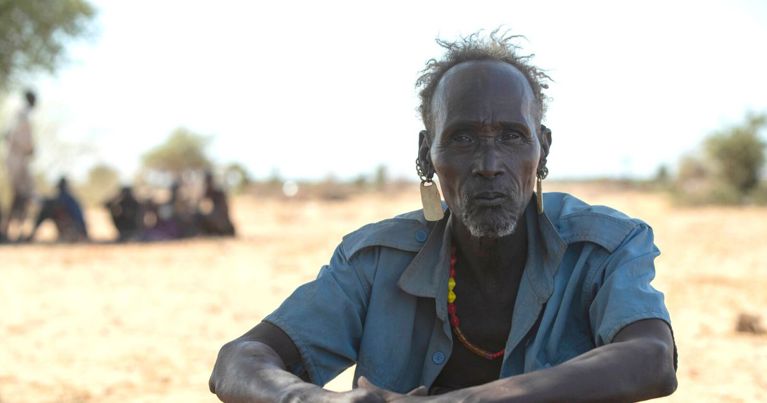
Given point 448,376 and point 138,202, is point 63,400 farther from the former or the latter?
point 138,202

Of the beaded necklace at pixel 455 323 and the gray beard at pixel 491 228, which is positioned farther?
the beaded necklace at pixel 455 323

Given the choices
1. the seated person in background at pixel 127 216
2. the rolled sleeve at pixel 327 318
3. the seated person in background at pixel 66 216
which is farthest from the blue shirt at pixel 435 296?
the seated person in background at pixel 127 216

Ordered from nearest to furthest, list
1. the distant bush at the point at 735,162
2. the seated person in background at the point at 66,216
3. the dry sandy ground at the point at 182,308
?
1. the dry sandy ground at the point at 182,308
2. the seated person in background at the point at 66,216
3. the distant bush at the point at 735,162

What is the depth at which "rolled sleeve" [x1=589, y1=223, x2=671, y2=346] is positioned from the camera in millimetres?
2082

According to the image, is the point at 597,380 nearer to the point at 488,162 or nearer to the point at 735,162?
the point at 488,162

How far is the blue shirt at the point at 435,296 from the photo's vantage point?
7.34 ft

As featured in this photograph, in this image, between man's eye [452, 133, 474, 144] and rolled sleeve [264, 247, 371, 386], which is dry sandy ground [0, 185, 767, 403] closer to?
rolled sleeve [264, 247, 371, 386]

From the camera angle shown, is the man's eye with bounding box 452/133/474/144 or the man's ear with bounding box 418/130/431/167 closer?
the man's eye with bounding box 452/133/474/144

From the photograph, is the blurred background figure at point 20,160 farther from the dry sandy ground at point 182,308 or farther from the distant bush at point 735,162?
the distant bush at point 735,162

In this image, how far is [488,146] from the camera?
2250mm

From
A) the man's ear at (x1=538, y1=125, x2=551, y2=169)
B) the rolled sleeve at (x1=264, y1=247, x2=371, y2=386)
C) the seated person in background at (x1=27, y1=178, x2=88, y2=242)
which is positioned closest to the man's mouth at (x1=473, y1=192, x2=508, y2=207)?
the man's ear at (x1=538, y1=125, x2=551, y2=169)

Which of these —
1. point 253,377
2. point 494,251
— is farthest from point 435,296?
point 253,377

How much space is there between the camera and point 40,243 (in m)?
13.9

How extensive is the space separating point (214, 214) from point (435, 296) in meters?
13.5
